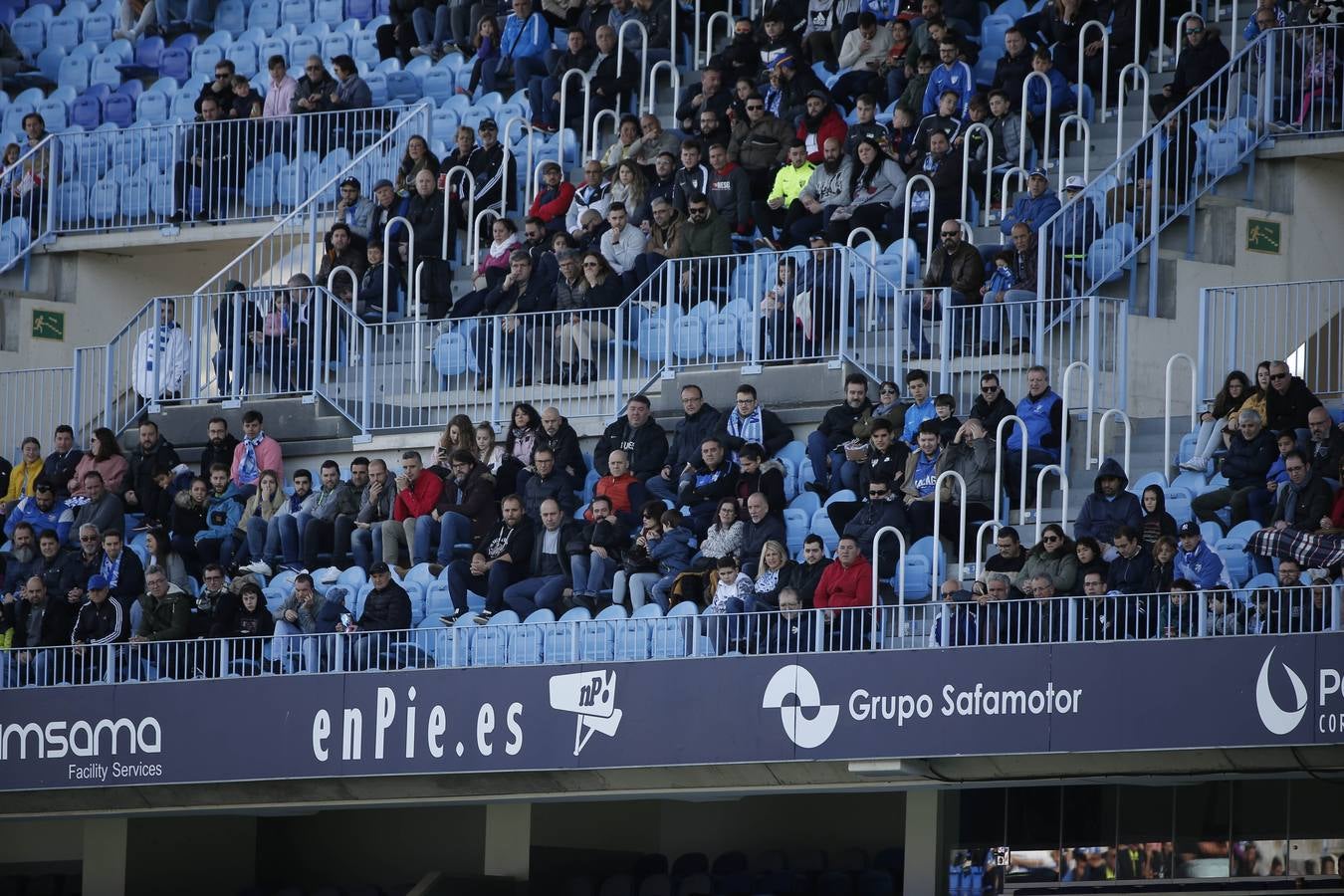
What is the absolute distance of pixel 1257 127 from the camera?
70.6ft

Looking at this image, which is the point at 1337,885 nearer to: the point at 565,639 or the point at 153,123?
the point at 565,639

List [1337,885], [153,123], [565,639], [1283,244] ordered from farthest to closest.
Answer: [153,123], [1283,244], [565,639], [1337,885]

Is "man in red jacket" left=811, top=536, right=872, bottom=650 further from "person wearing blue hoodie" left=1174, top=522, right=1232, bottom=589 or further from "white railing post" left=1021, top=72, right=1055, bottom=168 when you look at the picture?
"white railing post" left=1021, top=72, right=1055, bottom=168

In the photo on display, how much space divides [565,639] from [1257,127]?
274 inches

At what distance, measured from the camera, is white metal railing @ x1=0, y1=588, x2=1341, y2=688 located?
15.9 m

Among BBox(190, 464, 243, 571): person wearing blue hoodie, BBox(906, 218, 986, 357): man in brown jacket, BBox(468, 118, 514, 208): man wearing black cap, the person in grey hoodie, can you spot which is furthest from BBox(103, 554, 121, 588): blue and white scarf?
BBox(906, 218, 986, 357): man in brown jacket

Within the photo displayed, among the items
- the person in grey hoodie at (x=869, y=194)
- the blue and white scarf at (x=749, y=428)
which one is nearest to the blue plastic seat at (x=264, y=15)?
the person in grey hoodie at (x=869, y=194)

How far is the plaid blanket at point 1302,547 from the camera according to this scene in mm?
16172

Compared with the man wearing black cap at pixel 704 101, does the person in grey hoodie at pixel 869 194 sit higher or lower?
lower

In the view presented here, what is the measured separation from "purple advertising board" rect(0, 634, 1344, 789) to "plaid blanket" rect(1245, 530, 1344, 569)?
0.90m

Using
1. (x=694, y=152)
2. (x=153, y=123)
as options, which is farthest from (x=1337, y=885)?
(x=153, y=123)

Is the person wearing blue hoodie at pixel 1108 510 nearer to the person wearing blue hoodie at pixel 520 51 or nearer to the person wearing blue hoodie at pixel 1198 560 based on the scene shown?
the person wearing blue hoodie at pixel 1198 560

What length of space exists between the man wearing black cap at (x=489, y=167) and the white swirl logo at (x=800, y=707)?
7.80m

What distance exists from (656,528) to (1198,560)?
4.00 meters
